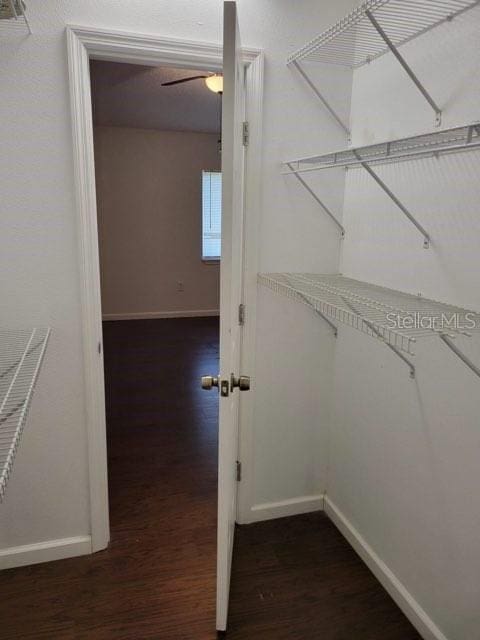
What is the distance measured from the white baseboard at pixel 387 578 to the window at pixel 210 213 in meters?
4.45

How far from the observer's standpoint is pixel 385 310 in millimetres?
1414

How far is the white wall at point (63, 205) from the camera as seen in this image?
165 cm

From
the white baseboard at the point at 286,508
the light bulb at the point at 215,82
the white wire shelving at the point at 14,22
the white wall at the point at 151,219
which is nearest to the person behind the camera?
the white wire shelving at the point at 14,22

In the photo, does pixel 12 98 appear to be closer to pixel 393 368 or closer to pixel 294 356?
pixel 294 356

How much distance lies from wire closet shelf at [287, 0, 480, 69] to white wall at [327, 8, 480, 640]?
0.04 meters

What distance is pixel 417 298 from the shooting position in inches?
63.6

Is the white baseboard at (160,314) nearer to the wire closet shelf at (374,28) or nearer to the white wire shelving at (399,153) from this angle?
the white wire shelving at (399,153)

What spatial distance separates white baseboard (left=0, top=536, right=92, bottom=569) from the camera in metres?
1.97

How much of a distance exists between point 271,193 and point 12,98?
103 centimetres

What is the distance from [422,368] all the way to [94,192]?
4.57 feet

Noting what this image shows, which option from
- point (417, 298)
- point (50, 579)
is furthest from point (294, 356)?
point (50, 579)
